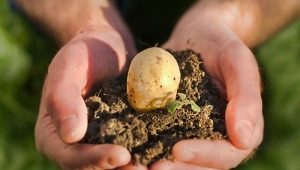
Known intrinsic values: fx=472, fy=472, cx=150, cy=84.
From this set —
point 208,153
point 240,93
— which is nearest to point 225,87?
point 240,93

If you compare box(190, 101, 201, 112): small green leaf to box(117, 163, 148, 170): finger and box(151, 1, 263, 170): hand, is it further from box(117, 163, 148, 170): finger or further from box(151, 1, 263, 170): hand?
box(117, 163, 148, 170): finger

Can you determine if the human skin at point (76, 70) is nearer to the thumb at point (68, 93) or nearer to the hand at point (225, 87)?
the thumb at point (68, 93)

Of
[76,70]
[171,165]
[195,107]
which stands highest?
[76,70]

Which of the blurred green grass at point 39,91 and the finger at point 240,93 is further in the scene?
→ the blurred green grass at point 39,91

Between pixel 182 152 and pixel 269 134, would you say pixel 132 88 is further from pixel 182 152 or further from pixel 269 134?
pixel 269 134

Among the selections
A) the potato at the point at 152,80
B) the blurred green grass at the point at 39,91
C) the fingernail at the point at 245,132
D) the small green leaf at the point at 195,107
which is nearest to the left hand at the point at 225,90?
the fingernail at the point at 245,132

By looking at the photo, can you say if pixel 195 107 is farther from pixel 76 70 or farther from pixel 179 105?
pixel 76 70

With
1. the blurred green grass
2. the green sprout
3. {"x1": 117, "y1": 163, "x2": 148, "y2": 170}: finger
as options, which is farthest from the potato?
the blurred green grass
